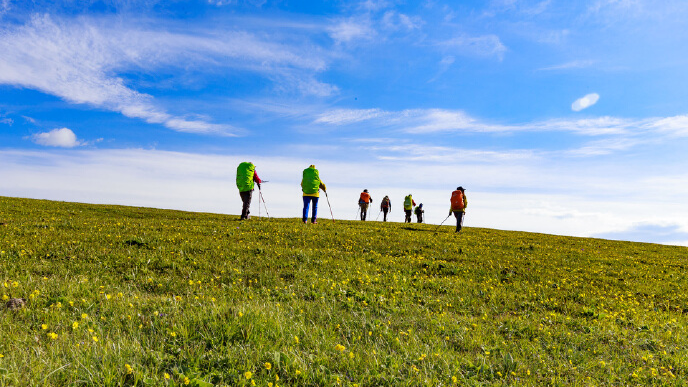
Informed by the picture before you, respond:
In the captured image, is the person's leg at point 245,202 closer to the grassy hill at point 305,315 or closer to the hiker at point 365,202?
the grassy hill at point 305,315

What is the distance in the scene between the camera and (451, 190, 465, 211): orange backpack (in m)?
25.7

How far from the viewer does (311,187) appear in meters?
22.6

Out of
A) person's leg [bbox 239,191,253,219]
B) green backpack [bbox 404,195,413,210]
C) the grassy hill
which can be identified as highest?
green backpack [bbox 404,195,413,210]

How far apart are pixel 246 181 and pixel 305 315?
1636 centimetres

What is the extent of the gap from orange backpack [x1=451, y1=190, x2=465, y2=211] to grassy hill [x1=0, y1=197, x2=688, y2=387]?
1025cm

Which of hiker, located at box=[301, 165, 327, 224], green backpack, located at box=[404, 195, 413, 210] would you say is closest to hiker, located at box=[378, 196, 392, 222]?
green backpack, located at box=[404, 195, 413, 210]

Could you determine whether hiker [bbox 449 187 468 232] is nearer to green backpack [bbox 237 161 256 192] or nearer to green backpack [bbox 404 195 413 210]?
green backpack [bbox 237 161 256 192]

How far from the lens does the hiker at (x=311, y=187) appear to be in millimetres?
22625

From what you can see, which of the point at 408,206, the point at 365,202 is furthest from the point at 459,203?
the point at 408,206

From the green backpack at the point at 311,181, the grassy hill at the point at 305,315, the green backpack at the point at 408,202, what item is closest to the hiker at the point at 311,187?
the green backpack at the point at 311,181

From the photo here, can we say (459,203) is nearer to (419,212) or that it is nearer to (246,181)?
(246,181)

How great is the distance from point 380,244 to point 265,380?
476 inches

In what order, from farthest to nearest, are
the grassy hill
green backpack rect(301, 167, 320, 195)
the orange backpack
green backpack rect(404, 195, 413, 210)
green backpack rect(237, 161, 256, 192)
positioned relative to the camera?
green backpack rect(404, 195, 413, 210)
the orange backpack
green backpack rect(237, 161, 256, 192)
green backpack rect(301, 167, 320, 195)
the grassy hill

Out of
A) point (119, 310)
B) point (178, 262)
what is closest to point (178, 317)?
point (119, 310)
